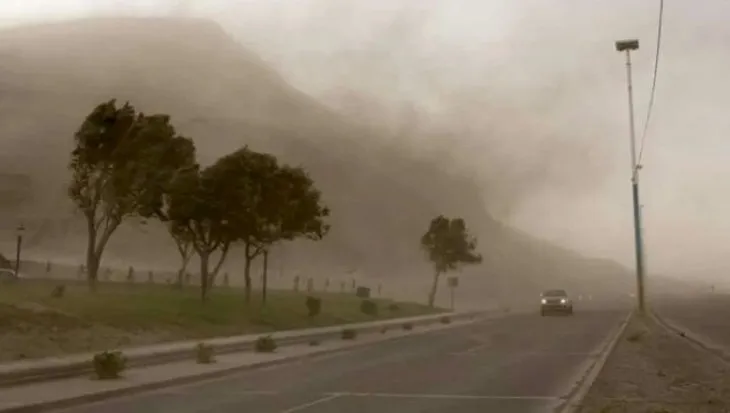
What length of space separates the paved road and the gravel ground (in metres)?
0.86

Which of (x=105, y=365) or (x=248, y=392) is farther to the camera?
(x=105, y=365)

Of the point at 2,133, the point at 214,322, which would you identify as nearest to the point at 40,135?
the point at 2,133

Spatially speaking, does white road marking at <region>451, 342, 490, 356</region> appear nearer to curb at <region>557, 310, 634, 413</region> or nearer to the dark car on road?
curb at <region>557, 310, 634, 413</region>

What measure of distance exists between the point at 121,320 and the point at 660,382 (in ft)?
64.9

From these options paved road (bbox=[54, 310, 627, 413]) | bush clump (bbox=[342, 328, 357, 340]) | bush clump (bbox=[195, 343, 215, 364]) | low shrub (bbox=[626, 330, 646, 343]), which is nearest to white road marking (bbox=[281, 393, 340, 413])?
paved road (bbox=[54, 310, 627, 413])

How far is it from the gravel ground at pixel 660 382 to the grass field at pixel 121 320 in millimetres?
15310

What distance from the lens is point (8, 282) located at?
43125 millimetres

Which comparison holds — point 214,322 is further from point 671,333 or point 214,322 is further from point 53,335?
point 671,333

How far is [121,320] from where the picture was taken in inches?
1174

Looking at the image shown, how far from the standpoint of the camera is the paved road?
46.1ft

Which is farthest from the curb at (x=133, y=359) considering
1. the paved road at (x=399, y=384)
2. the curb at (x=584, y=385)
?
the curb at (x=584, y=385)

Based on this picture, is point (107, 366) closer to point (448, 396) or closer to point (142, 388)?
point (142, 388)

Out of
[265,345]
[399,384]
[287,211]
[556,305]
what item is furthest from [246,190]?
[556,305]

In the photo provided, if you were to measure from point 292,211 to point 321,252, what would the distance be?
136 meters
